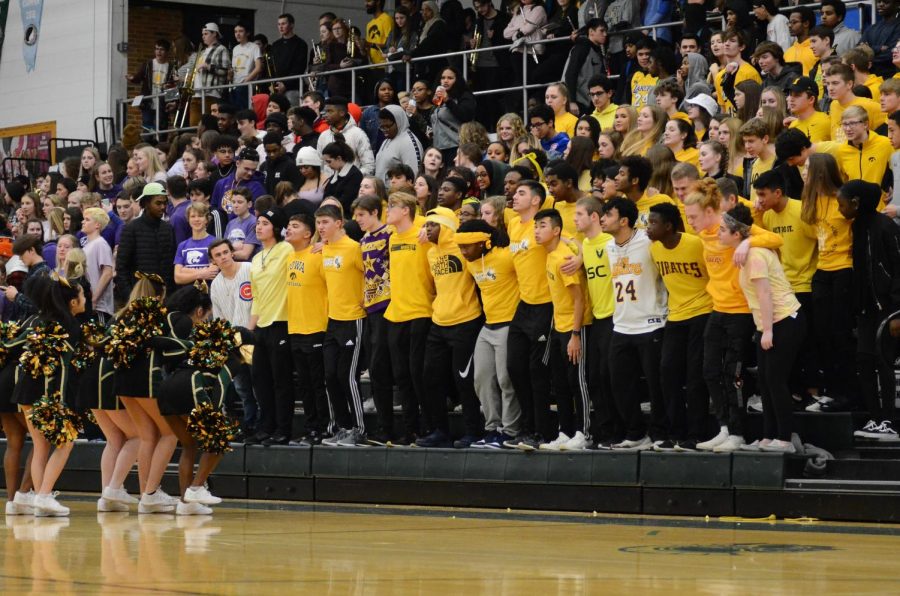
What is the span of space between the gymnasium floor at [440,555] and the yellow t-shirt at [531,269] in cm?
182

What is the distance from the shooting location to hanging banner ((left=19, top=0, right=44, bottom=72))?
26.9 metres

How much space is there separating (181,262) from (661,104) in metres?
4.85

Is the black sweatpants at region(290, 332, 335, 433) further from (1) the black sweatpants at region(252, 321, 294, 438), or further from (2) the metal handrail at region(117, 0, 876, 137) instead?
(2) the metal handrail at region(117, 0, 876, 137)

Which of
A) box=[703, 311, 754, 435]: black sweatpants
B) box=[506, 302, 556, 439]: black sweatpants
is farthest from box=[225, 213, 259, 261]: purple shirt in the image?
box=[703, 311, 754, 435]: black sweatpants

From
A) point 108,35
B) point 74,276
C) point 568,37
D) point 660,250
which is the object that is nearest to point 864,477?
point 660,250

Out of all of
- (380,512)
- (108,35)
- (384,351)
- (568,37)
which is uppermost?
(108,35)

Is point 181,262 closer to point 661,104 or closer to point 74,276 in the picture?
point 74,276

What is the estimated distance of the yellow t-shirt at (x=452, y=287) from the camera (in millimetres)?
12203

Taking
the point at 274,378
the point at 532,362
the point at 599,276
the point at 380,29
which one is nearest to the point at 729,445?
the point at 599,276

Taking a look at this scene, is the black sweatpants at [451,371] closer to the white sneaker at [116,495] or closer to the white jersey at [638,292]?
the white jersey at [638,292]

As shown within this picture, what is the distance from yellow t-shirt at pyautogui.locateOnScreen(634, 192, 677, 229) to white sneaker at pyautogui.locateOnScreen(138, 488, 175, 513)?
408 centimetres

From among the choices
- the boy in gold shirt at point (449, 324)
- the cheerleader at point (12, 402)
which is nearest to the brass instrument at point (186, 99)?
the boy in gold shirt at point (449, 324)

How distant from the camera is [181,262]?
14.7 meters

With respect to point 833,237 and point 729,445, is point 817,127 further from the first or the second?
point 729,445
